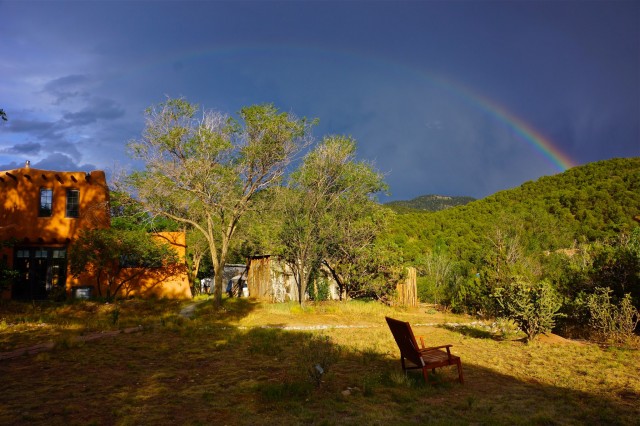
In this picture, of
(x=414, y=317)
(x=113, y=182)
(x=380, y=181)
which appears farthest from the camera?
(x=380, y=181)

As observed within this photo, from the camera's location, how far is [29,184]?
2255cm

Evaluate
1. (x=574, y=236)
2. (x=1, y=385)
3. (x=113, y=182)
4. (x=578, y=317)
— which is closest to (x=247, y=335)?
(x=1, y=385)

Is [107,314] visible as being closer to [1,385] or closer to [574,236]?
[1,385]

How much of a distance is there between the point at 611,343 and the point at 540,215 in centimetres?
2578

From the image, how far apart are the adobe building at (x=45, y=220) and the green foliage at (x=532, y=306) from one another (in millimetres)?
19240

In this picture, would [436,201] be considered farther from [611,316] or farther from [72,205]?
[611,316]

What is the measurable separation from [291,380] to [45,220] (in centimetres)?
2032

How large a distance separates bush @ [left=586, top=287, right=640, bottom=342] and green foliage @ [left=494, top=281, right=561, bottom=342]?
1151mm

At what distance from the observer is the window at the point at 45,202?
887 inches

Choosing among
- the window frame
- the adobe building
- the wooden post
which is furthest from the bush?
the window frame

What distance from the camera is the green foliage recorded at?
10.9m

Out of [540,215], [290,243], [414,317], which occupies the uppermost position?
[540,215]

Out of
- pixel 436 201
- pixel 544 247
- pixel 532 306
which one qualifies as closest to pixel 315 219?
pixel 532 306

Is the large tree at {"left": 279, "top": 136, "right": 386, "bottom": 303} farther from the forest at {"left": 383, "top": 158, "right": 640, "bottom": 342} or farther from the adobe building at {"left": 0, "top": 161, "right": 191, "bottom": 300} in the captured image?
the adobe building at {"left": 0, "top": 161, "right": 191, "bottom": 300}
